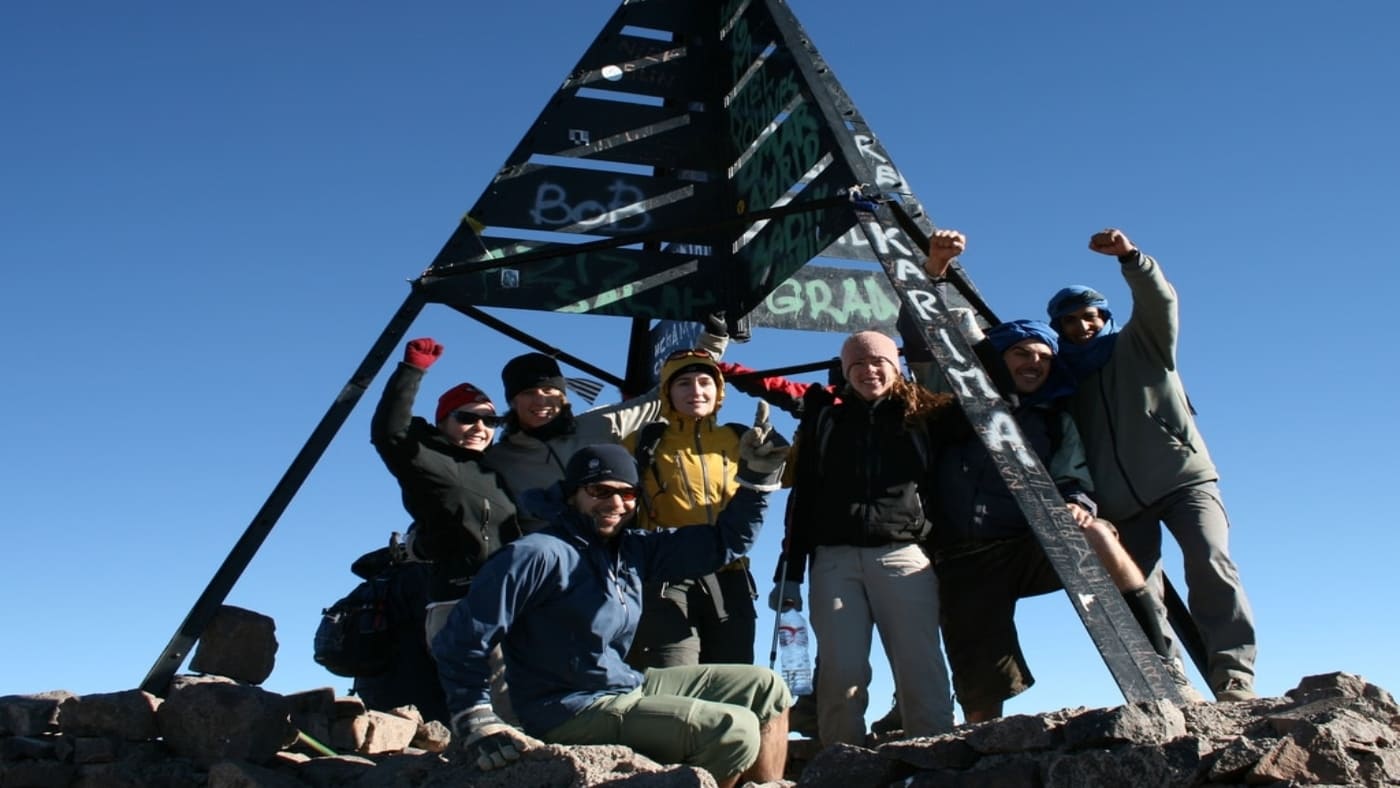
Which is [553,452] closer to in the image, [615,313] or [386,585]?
[386,585]

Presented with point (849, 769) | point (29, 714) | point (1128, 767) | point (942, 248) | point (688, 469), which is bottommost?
point (1128, 767)

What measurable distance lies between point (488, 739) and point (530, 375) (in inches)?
94.9

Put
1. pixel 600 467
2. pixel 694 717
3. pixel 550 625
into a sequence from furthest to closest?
1. pixel 600 467
2. pixel 550 625
3. pixel 694 717

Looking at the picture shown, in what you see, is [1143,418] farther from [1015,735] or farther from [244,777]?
[244,777]

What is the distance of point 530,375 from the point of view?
692cm

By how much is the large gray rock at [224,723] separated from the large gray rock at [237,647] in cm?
45

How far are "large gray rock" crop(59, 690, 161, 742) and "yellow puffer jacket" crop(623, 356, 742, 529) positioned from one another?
2.40 metres

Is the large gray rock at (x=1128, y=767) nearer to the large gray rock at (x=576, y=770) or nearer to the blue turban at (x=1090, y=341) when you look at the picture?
the large gray rock at (x=576, y=770)

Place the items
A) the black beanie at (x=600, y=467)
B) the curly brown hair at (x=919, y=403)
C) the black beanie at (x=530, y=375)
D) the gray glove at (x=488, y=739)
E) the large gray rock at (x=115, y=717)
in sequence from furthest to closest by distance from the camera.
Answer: the black beanie at (x=530, y=375) → the large gray rock at (x=115, y=717) → the curly brown hair at (x=919, y=403) → the black beanie at (x=600, y=467) → the gray glove at (x=488, y=739)

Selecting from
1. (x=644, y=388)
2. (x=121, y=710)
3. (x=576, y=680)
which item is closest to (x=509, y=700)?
(x=576, y=680)

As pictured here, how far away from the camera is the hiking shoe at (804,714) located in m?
6.71

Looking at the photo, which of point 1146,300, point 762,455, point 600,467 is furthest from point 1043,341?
point 600,467

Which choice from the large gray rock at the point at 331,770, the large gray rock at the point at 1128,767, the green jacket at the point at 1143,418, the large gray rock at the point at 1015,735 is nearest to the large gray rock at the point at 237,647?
the large gray rock at the point at 331,770

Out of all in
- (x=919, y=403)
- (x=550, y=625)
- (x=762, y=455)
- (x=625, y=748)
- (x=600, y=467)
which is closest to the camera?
(x=625, y=748)
